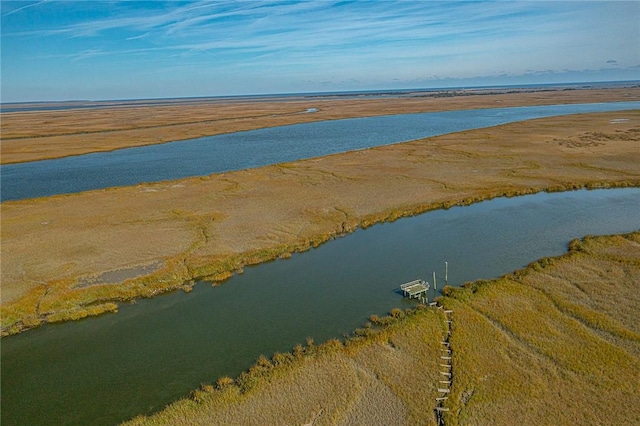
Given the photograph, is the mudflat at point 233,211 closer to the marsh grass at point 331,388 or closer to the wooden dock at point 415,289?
the wooden dock at point 415,289

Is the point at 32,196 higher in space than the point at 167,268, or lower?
higher

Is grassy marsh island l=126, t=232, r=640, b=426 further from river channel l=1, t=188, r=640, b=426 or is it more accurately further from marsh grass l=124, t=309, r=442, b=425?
river channel l=1, t=188, r=640, b=426

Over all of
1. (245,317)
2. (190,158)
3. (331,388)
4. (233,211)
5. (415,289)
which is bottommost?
(331,388)

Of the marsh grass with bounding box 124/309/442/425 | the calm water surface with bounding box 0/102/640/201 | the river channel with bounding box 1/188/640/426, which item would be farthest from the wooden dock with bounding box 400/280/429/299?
the calm water surface with bounding box 0/102/640/201

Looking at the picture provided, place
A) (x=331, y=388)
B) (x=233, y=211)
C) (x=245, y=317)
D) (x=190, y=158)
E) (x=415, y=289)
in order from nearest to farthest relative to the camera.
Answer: (x=331, y=388) → (x=245, y=317) → (x=415, y=289) → (x=233, y=211) → (x=190, y=158)

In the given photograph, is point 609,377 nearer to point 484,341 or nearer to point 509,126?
point 484,341

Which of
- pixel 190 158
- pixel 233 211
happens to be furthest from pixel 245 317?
pixel 190 158

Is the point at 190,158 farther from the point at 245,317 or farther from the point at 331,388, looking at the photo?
the point at 331,388

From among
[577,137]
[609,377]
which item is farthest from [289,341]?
[577,137]
